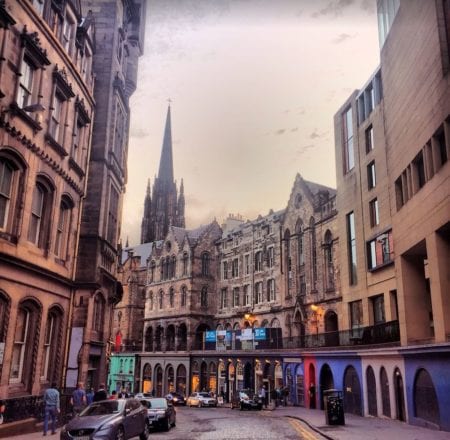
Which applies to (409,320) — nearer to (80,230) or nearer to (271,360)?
(80,230)

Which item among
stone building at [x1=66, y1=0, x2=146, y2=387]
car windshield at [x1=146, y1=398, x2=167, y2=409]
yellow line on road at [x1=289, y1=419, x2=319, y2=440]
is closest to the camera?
yellow line on road at [x1=289, y1=419, x2=319, y2=440]

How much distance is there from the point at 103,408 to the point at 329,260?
31708 millimetres

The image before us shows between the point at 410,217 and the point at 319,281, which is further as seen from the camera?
the point at 319,281

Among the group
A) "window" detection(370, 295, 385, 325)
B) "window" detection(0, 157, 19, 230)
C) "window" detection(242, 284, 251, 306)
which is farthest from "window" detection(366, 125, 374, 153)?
"window" detection(242, 284, 251, 306)

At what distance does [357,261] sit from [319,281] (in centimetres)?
943

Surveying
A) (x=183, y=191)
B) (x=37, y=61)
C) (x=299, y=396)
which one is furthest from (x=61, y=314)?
(x=183, y=191)

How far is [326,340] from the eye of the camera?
3734 cm

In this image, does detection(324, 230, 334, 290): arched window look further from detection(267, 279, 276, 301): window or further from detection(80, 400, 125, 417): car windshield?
detection(80, 400, 125, 417): car windshield

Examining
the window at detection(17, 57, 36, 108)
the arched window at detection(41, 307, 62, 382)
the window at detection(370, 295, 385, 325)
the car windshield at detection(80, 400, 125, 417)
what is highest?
the window at detection(17, 57, 36, 108)

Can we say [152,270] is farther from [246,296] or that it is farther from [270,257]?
[270,257]

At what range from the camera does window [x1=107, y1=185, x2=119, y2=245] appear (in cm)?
2850

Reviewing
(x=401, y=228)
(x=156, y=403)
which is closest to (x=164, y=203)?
(x=401, y=228)

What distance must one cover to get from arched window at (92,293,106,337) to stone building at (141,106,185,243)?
271 feet

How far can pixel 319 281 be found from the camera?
44562mm
